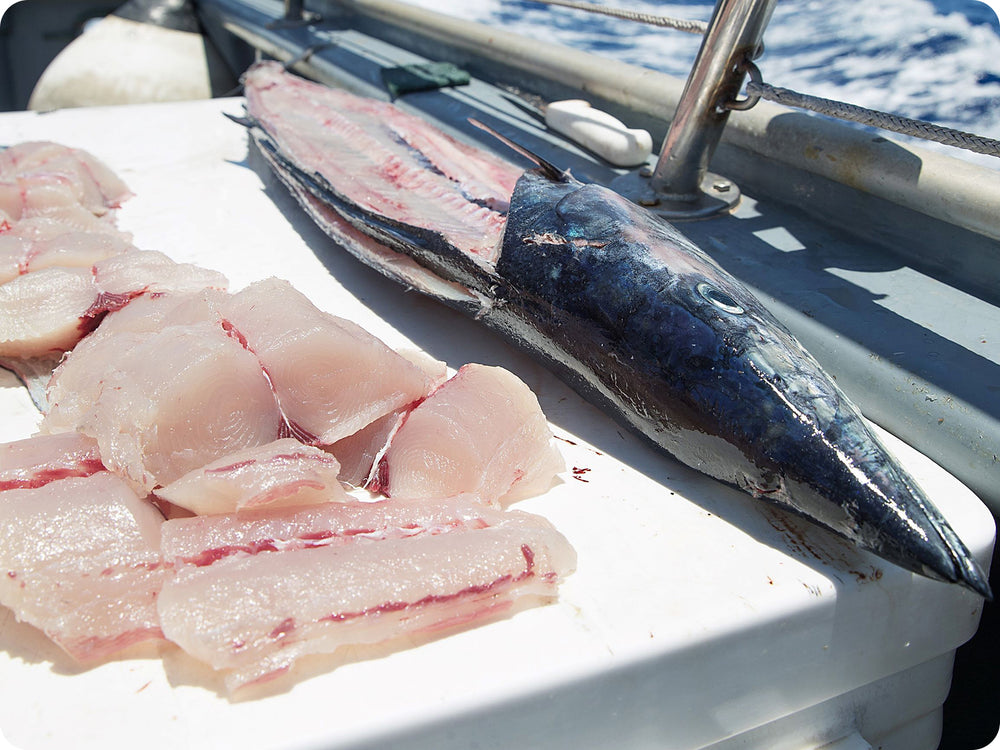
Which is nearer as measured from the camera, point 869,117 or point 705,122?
point 869,117

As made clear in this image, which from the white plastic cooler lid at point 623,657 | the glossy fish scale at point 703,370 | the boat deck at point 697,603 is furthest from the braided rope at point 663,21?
the white plastic cooler lid at point 623,657

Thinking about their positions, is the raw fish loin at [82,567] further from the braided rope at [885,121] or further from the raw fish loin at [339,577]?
the braided rope at [885,121]

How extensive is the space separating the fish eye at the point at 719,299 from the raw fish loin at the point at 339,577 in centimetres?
54

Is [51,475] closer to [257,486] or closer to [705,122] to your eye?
[257,486]

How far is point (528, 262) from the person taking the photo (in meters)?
1.67

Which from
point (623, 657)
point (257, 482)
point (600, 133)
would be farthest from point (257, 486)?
point (600, 133)

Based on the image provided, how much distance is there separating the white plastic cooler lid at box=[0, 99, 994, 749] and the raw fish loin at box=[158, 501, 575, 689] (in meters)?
0.04

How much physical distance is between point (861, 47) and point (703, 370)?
21.5ft

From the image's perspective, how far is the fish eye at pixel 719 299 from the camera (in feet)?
4.60

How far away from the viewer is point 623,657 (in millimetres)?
1047

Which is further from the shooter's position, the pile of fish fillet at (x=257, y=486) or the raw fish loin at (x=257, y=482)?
the raw fish loin at (x=257, y=482)

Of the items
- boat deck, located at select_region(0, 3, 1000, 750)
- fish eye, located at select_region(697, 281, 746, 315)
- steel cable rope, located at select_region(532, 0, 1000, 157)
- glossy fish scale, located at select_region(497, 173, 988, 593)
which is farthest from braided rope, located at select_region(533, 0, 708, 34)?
fish eye, located at select_region(697, 281, 746, 315)

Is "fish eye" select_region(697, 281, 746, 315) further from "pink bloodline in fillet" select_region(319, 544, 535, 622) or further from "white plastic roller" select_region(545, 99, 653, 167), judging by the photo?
"white plastic roller" select_region(545, 99, 653, 167)

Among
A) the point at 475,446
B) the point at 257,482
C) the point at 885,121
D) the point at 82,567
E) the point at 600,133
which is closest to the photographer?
the point at 82,567
